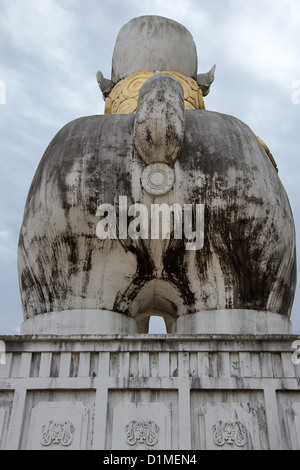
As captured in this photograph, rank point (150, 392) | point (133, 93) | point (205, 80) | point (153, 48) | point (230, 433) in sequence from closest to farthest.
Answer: point (230, 433)
point (150, 392)
point (133, 93)
point (153, 48)
point (205, 80)

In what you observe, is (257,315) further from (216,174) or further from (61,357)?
(61,357)

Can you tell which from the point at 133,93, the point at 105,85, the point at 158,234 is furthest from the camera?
the point at 105,85

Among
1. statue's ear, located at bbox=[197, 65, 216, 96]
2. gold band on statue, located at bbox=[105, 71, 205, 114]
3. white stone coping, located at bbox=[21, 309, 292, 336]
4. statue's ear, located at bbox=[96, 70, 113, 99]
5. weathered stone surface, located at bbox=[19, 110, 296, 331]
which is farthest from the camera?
statue's ear, located at bbox=[197, 65, 216, 96]

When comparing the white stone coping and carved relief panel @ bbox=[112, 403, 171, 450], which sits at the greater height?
the white stone coping

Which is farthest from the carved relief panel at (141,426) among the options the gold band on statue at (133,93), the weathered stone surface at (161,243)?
the gold band on statue at (133,93)

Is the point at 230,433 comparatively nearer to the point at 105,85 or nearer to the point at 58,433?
the point at 58,433

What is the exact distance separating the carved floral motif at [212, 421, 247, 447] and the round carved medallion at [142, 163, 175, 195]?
5.94ft

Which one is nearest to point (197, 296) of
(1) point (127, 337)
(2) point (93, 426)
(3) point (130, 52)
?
(1) point (127, 337)

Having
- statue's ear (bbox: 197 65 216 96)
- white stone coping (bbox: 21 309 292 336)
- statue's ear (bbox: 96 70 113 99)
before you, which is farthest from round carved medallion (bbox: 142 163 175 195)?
statue's ear (bbox: 197 65 216 96)

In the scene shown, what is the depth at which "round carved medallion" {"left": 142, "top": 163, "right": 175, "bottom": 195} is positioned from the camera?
4.04 meters

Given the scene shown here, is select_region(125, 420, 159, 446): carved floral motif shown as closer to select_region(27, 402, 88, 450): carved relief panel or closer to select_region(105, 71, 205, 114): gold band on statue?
select_region(27, 402, 88, 450): carved relief panel

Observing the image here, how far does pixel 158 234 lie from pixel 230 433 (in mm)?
1571

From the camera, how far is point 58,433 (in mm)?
3314

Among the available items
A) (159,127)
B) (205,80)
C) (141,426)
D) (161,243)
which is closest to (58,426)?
(141,426)
